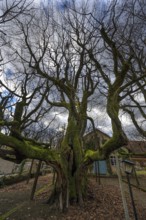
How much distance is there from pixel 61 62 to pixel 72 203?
636 centimetres

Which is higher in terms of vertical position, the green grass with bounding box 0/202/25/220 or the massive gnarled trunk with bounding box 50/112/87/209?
the massive gnarled trunk with bounding box 50/112/87/209

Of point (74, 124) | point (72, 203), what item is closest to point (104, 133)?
point (74, 124)

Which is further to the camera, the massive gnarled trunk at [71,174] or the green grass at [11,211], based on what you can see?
the massive gnarled trunk at [71,174]

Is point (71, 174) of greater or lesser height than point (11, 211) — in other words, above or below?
above

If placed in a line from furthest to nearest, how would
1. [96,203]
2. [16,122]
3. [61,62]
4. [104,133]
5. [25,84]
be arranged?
1. [104,133]
2. [25,84]
3. [61,62]
4. [96,203]
5. [16,122]

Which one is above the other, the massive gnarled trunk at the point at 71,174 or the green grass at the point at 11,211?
the massive gnarled trunk at the point at 71,174

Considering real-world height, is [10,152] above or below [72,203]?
above

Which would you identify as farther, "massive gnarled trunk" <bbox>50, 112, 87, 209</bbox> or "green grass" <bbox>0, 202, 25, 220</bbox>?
"massive gnarled trunk" <bbox>50, 112, 87, 209</bbox>

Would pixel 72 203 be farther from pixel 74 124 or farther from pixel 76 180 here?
A: pixel 74 124

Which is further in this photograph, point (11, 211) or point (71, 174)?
point (71, 174)

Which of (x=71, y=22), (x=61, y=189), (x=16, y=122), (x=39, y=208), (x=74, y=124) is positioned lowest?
(x=39, y=208)

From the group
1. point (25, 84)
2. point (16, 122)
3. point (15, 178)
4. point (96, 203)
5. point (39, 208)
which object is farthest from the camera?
point (15, 178)

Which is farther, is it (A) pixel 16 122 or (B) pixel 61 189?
(B) pixel 61 189

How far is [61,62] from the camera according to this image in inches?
Result: 344
